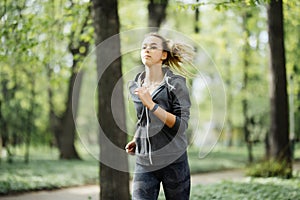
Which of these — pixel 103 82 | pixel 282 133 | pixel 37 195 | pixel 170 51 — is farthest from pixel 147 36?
pixel 282 133

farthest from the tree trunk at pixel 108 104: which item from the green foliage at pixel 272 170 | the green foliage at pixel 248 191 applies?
A: the green foliage at pixel 272 170

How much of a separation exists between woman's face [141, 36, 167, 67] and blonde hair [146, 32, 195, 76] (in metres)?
0.08

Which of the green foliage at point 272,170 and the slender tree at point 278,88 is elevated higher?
Result: the slender tree at point 278,88

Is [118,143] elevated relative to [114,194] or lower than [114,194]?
elevated

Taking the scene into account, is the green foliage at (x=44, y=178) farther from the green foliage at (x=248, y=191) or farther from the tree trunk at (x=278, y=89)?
the tree trunk at (x=278, y=89)

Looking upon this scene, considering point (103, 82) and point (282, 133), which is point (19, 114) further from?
point (103, 82)

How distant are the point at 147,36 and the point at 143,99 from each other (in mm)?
667

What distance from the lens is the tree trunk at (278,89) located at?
434 inches

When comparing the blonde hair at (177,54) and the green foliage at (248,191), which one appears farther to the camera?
the green foliage at (248,191)

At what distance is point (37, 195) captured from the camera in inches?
382

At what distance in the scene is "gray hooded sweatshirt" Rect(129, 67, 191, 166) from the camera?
3.48 meters

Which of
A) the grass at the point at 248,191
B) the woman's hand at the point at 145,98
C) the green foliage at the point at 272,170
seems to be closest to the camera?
the woman's hand at the point at 145,98

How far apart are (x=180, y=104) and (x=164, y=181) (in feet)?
2.22

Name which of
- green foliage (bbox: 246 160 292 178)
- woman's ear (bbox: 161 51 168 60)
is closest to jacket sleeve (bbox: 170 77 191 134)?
woman's ear (bbox: 161 51 168 60)
